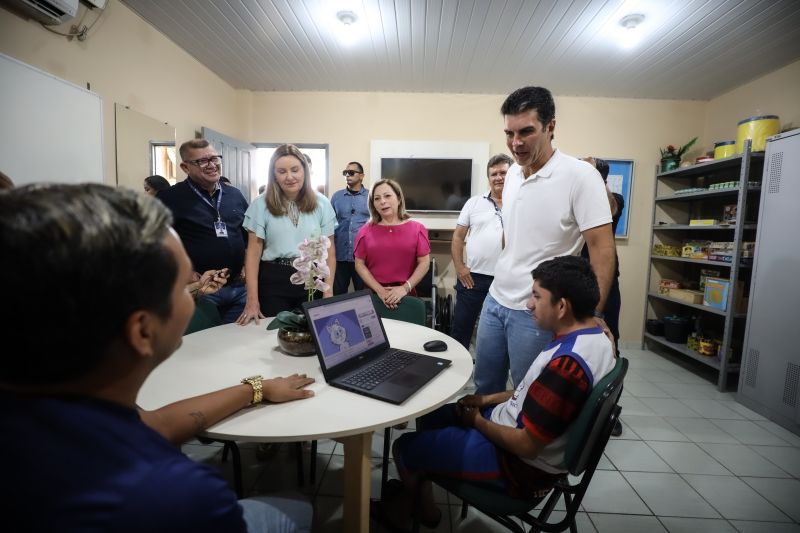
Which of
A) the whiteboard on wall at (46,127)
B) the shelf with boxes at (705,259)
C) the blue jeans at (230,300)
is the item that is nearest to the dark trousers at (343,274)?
the blue jeans at (230,300)

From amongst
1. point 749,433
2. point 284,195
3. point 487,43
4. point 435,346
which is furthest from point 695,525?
point 487,43

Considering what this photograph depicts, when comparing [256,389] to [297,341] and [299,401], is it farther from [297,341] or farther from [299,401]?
[297,341]

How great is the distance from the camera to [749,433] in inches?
96.3

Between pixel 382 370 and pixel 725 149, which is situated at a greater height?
pixel 725 149

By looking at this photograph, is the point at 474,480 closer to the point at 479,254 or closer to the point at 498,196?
the point at 479,254

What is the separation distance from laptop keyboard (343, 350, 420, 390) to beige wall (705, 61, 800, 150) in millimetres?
4117

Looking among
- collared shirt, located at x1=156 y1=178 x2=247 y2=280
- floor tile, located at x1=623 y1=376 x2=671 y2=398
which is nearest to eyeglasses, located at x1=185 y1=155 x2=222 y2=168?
collared shirt, located at x1=156 y1=178 x2=247 y2=280

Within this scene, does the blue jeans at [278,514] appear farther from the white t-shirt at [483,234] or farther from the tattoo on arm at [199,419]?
the white t-shirt at [483,234]

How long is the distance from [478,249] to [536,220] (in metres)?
1.38

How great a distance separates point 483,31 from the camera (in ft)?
9.23

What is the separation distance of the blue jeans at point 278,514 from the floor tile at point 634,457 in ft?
6.36

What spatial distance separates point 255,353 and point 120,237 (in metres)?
1.04

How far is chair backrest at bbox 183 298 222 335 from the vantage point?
1.76m

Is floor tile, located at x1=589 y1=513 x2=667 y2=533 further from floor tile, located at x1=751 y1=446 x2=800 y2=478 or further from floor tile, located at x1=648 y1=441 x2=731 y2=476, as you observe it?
floor tile, located at x1=751 y1=446 x2=800 y2=478
